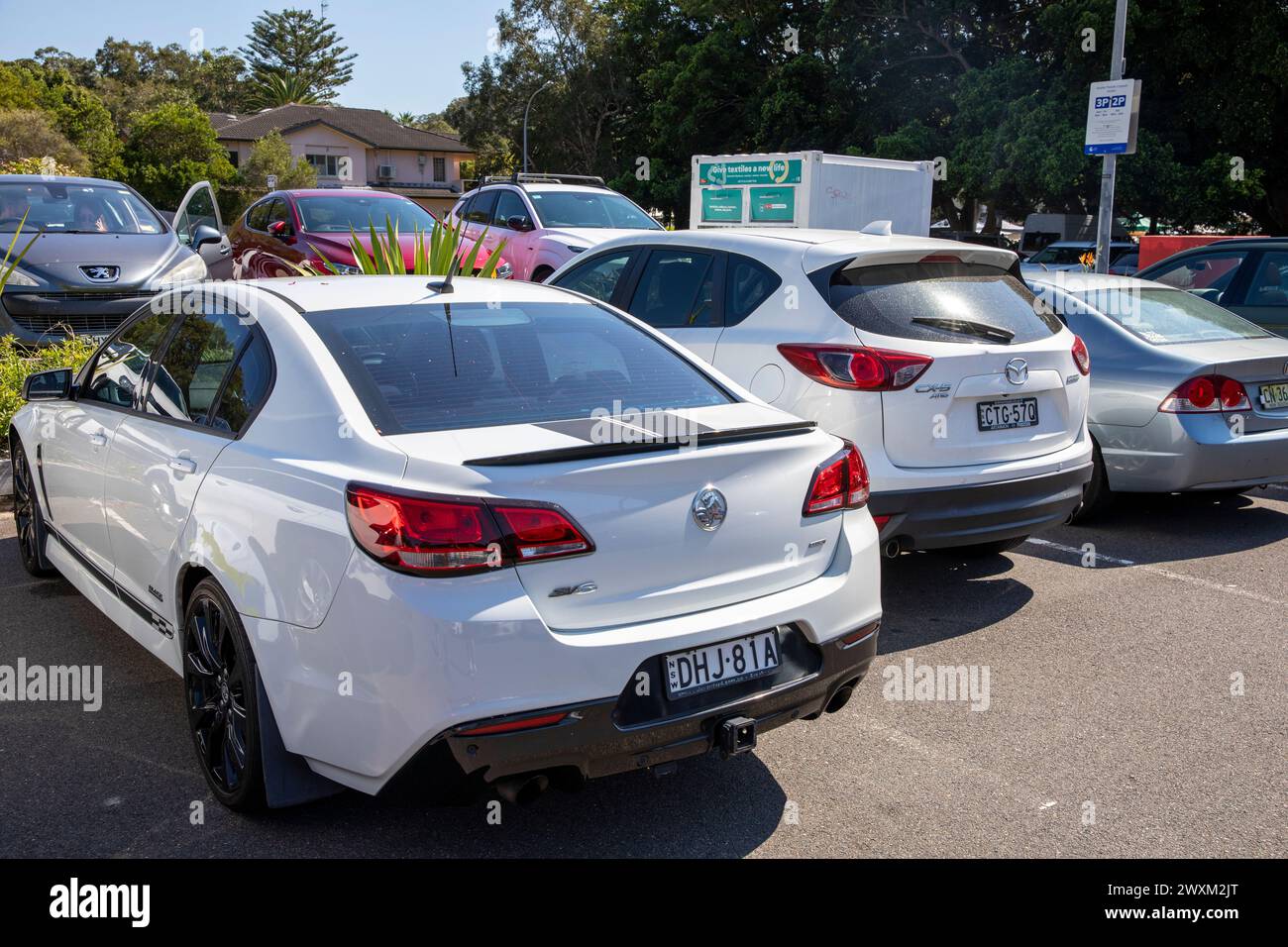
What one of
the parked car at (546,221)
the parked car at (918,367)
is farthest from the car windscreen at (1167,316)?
the parked car at (546,221)

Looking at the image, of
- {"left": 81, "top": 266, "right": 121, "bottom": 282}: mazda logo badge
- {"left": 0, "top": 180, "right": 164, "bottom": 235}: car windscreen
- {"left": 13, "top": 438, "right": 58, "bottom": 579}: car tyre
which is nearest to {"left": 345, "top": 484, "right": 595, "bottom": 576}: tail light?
{"left": 13, "top": 438, "right": 58, "bottom": 579}: car tyre

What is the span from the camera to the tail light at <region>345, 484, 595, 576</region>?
3.04 metres

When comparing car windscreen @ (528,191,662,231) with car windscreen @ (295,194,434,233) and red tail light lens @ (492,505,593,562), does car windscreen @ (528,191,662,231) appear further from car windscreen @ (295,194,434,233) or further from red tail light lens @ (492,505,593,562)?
red tail light lens @ (492,505,593,562)

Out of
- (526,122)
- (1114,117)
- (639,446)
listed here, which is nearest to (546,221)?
(1114,117)

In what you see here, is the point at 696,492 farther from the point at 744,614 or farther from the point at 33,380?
the point at 33,380

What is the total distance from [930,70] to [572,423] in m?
36.7

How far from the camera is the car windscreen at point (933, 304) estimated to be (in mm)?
5609

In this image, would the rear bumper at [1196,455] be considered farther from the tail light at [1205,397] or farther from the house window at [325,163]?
the house window at [325,163]

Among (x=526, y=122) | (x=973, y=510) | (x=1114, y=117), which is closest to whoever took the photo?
(x=973, y=510)

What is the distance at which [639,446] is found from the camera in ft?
11.1

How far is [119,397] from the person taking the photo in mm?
4758

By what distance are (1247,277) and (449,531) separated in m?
8.25

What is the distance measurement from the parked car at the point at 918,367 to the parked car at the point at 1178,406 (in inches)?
48.9

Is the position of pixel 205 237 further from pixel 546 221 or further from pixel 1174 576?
pixel 1174 576
